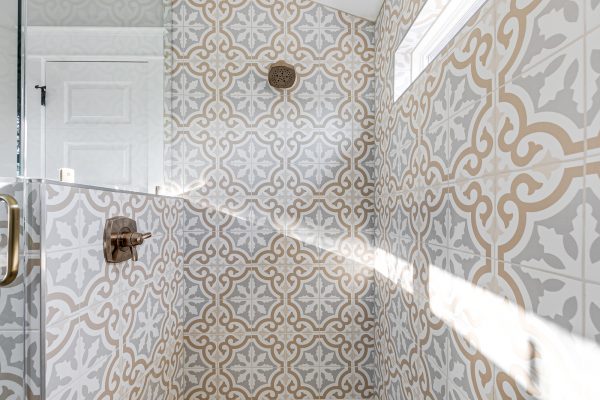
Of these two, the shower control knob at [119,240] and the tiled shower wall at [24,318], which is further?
the shower control knob at [119,240]

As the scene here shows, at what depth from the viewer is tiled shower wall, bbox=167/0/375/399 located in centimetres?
156

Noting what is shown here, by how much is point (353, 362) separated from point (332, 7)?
1760 millimetres

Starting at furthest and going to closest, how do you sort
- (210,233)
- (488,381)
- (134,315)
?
(210,233)
(134,315)
(488,381)

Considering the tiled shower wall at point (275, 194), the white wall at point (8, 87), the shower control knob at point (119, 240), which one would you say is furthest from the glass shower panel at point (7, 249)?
the tiled shower wall at point (275, 194)

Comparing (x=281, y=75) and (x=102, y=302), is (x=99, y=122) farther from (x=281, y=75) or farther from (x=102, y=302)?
(x=281, y=75)

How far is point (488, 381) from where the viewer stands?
24.0 inches

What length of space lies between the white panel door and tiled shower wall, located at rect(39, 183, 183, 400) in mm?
93

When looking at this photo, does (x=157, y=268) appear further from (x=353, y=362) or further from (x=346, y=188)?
(x=353, y=362)

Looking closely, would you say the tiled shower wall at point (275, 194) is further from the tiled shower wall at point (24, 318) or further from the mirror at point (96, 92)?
the tiled shower wall at point (24, 318)

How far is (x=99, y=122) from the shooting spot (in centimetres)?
100

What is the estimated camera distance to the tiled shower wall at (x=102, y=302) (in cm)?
69

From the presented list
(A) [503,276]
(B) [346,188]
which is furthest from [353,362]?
(A) [503,276]

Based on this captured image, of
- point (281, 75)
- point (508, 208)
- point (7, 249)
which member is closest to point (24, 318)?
point (7, 249)

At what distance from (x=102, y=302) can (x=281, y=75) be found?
3.87 feet
